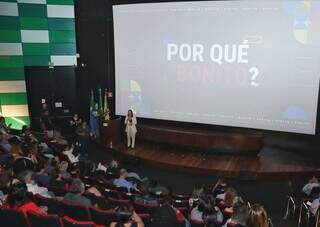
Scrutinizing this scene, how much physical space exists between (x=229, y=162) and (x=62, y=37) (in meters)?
6.79

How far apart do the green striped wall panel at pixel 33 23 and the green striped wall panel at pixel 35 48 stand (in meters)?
0.53

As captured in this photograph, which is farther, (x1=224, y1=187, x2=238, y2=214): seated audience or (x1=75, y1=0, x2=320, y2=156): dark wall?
(x1=75, y1=0, x2=320, y2=156): dark wall

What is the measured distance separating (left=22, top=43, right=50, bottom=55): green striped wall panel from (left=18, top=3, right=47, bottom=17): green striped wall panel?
0.92 meters

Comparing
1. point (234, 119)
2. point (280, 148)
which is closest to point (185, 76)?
point (234, 119)

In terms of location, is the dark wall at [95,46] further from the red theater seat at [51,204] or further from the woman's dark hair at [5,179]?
the red theater seat at [51,204]

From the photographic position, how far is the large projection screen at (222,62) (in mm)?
8961

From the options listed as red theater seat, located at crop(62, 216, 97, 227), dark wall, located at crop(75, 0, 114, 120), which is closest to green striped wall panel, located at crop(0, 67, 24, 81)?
dark wall, located at crop(75, 0, 114, 120)

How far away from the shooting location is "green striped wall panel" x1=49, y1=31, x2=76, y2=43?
1203 centimetres

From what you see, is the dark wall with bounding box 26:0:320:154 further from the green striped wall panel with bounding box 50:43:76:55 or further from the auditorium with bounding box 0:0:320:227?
the green striped wall panel with bounding box 50:43:76:55

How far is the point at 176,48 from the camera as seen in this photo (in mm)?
10242

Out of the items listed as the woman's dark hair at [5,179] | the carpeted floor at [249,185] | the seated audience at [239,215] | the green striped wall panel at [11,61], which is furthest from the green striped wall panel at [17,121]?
the seated audience at [239,215]

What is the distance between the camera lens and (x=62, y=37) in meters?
12.1

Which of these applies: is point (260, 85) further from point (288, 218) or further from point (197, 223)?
point (197, 223)

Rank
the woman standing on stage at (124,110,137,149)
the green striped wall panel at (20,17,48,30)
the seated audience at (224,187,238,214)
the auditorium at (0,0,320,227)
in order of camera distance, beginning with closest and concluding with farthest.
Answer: the seated audience at (224,187,238,214), the auditorium at (0,0,320,227), the woman standing on stage at (124,110,137,149), the green striped wall panel at (20,17,48,30)
